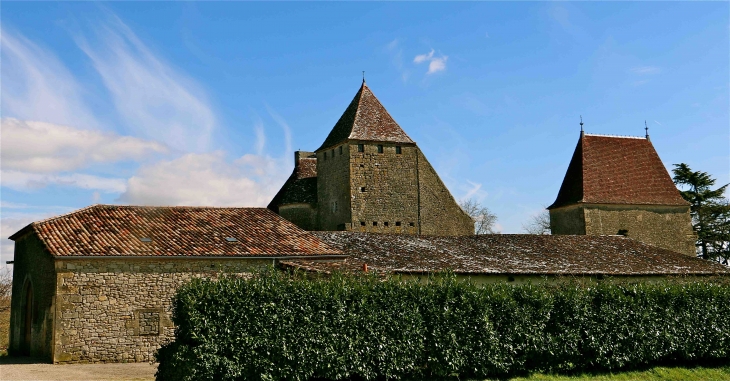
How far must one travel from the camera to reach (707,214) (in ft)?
158

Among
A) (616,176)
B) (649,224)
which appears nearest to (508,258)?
(616,176)

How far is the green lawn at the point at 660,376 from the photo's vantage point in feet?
53.3

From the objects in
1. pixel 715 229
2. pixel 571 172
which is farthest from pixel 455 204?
pixel 715 229

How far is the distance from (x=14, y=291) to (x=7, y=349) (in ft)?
8.75

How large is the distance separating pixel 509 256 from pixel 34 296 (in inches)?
669

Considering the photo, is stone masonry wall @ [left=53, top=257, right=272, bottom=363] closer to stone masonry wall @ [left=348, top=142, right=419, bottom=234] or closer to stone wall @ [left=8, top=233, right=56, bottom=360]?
stone wall @ [left=8, top=233, right=56, bottom=360]

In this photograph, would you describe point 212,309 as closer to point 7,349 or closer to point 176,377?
point 176,377

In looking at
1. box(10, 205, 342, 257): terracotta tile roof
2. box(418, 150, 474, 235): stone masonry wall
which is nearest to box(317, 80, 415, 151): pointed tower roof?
box(418, 150, 474, 235): stone masonry wall

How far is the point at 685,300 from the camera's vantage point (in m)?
18.4

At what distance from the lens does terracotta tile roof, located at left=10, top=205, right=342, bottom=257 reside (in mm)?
20500

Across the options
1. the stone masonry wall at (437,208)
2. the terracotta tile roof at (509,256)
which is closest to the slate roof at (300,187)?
the stone masonry wall at (437,208)

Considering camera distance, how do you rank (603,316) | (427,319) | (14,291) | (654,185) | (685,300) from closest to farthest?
(427,319) → (603,316) → (685,300) → (14,291) → (654,185)

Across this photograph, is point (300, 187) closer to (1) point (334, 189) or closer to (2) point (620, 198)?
(1) point (334, 189)

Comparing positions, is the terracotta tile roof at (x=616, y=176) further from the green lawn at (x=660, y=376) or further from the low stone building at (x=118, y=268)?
the low stone building at (x=118, y=268)
